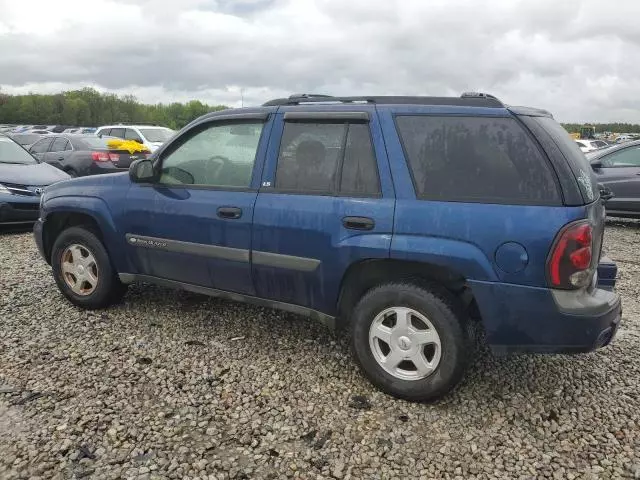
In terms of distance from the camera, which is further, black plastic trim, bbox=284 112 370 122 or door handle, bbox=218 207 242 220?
door handle, bbox=218 207 242 220

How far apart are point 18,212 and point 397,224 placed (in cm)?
680

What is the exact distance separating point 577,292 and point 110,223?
11.0 feet

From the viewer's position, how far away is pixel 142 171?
400 cm

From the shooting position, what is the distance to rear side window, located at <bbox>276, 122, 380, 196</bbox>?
10.6 feet

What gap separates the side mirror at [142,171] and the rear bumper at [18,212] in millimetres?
4755

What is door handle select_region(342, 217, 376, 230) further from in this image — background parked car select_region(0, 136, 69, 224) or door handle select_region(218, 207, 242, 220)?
background parked car select_region(0, 136, 69, 224)

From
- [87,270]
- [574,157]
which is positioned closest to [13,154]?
[87,270]

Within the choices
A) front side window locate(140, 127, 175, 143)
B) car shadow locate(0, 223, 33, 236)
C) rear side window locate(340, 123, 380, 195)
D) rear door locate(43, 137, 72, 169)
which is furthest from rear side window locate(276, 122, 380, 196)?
front side window locate(140, 127, 175, 143)

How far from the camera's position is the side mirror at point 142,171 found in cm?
400

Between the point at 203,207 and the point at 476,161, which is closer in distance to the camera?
the point at 476,161

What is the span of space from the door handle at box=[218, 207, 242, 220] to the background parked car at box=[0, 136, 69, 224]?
5518 millimetres

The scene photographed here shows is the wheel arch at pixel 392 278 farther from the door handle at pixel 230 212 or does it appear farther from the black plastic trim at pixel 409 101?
the black plastic trim at pixel 409 101

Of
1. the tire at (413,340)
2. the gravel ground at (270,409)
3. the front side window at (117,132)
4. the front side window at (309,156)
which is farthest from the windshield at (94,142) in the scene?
the tire at (413,340)

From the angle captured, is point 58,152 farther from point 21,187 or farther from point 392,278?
point 392,278
